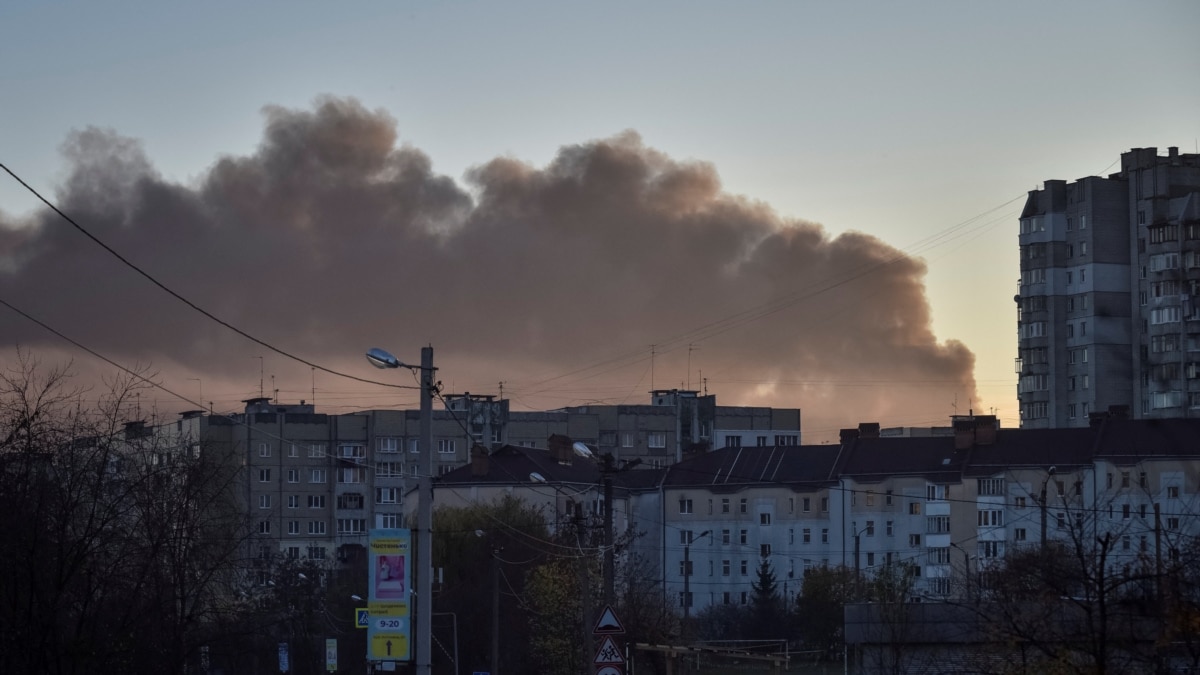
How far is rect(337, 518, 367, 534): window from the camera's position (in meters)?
158

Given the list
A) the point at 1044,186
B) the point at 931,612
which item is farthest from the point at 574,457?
the point at 931,612

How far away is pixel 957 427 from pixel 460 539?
43714 mm

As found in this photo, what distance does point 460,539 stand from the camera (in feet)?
289

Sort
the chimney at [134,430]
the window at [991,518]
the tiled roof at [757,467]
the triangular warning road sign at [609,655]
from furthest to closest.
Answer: the tiled roof at [757,467]
the window at [991,518]
the chimney at [134,430]
the triangular warning road sign at [609,655]

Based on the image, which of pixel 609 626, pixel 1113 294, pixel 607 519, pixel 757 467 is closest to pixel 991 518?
pixel 757 467

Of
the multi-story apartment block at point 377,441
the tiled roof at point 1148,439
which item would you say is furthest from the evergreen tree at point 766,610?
the multi-story apartment block at point 377,441

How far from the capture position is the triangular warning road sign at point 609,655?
2517cm

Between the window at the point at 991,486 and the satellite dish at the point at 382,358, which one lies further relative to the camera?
the window at the point at 991,486

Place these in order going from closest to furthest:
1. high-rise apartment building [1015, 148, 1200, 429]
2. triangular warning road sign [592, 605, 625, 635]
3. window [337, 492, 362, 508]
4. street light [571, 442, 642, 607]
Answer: triangular warning road sign [592, 605, 625, 635] < street light [571, 442, 642, 607] < high-rise apartment building [1015, 148, 1200, 429] < window [337, 492, 362, 508]

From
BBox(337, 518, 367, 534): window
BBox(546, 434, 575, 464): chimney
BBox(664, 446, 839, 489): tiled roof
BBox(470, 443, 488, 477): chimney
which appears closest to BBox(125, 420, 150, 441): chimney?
BBox(470, 443, 488, 477): chimney

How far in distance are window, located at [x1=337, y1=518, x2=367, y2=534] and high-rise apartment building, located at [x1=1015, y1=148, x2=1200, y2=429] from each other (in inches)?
2432

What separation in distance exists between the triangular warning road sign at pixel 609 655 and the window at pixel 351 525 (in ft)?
443

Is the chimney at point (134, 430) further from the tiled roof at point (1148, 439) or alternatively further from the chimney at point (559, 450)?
the chimney at point (559, 450)

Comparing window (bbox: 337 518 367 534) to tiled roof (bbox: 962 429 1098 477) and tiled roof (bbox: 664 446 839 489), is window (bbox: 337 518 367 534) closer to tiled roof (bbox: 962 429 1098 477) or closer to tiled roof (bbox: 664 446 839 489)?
tiled roof (bbox: 664 446 839 489)
